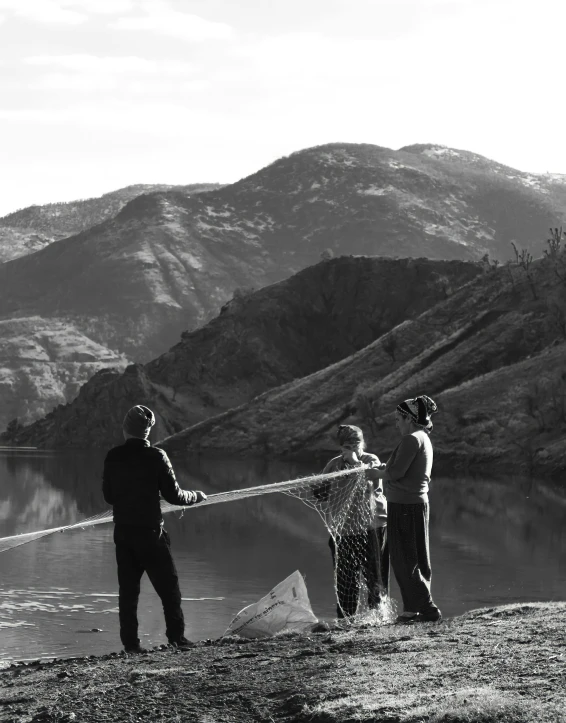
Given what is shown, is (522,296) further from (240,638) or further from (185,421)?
(240,638)

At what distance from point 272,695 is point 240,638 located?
343 centimetres

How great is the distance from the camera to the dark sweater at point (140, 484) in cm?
1080

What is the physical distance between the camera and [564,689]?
735 centimetres

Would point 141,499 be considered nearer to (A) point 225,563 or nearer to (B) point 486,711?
(B) point 486,711

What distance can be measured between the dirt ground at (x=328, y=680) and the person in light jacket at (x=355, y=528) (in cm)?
150

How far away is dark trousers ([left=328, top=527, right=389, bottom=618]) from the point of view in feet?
41.4

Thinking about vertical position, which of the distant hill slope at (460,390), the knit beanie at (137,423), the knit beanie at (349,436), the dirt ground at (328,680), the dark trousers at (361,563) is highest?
the distant hill slope at (460,390)

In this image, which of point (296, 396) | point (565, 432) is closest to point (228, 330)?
point (296, 396)

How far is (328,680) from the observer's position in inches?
336

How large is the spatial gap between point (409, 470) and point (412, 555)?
884 millimetres

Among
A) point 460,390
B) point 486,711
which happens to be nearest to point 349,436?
point 486,711

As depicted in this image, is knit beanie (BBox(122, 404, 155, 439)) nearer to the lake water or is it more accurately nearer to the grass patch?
the lake water

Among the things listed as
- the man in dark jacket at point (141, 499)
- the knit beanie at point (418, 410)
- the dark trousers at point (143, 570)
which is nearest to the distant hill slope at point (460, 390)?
the knit beanie at point (418, 410)

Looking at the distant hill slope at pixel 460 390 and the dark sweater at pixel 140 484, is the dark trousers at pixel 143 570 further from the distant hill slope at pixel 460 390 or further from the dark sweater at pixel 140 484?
the distant hill slope at pixel 460 390
